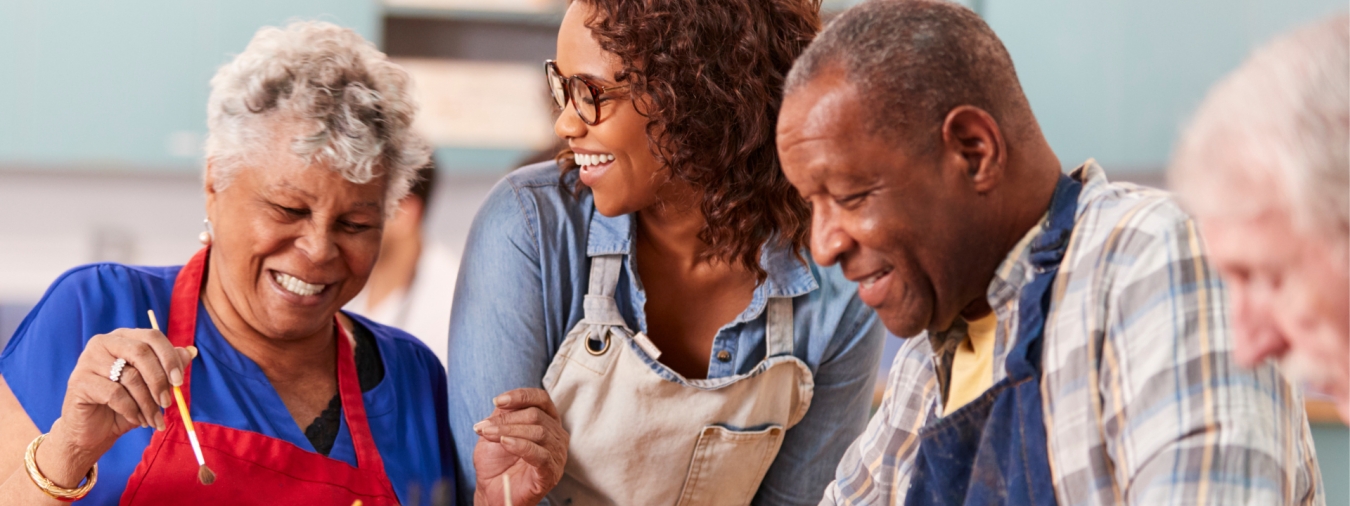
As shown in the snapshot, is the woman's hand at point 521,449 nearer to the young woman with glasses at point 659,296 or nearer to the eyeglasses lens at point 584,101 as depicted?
the young woman with glasses at point 659,296

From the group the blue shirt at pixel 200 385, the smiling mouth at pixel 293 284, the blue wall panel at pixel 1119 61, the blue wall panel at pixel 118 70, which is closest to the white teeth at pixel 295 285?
the smiling mouth at pixel 293 284

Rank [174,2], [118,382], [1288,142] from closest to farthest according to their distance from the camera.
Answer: [1288,142], [118,382], [174,2]

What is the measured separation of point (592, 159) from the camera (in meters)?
1.46

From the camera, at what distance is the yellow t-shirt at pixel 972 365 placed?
1135 mm

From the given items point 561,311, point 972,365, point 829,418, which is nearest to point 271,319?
point 561,311

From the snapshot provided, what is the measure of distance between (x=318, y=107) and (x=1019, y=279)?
958mm

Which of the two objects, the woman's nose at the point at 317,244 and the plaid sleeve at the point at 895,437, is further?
the woman's nose at the point at 317,244

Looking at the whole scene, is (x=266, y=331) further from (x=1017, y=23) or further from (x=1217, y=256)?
(x=1017, y=23)

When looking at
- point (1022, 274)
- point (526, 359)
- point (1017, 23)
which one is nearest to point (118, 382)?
point (526, 359)

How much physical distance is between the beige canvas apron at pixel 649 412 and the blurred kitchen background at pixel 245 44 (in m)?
1.79

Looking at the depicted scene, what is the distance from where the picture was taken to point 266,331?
60.9 inches

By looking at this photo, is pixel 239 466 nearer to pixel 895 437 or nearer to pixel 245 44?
pixel 895 437

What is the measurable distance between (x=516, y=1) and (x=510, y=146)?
18.8 inches

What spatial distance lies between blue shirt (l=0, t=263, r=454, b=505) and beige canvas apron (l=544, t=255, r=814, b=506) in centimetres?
22
